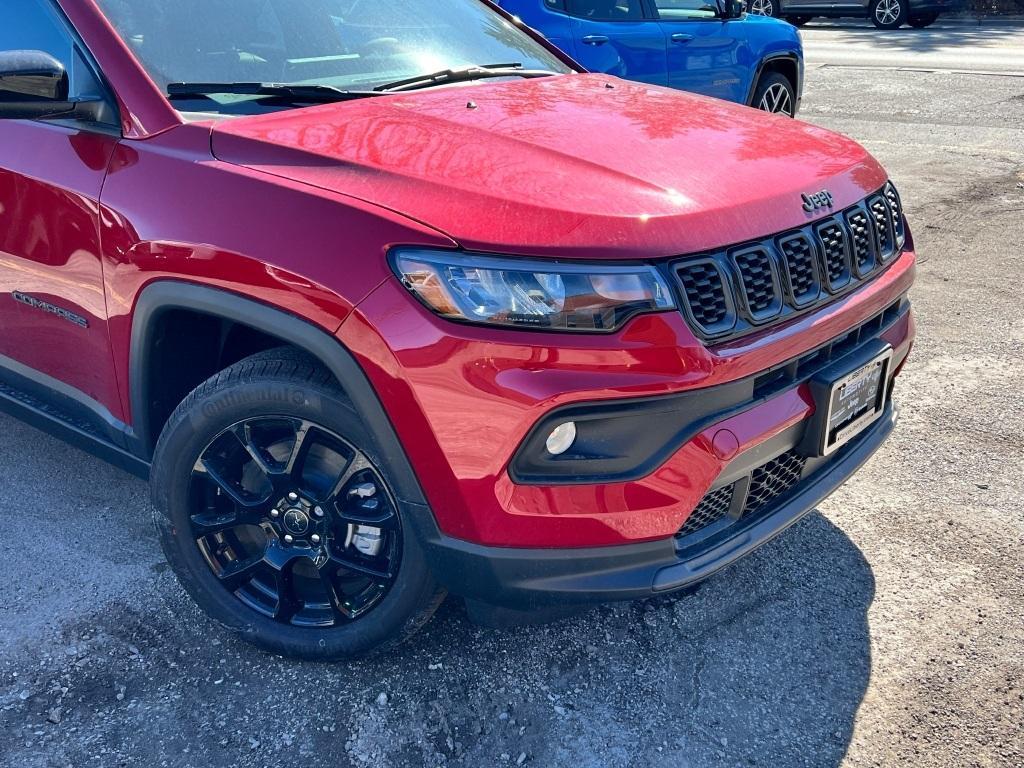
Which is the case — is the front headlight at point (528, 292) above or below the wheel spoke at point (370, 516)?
above

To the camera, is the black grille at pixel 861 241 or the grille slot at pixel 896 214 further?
the grille slot at pixel 896 214

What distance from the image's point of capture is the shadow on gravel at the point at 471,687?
222 cm

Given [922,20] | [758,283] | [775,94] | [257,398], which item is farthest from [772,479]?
[922,20]

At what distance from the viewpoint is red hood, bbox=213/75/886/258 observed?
198 cm

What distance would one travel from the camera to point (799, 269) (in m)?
2.23

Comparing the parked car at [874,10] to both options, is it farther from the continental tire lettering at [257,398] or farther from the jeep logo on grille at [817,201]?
the continental tire lettering at [257,398]

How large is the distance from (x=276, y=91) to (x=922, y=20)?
19446 millimetres

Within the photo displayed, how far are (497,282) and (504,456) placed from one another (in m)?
0.35

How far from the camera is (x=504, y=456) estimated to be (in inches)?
76.5

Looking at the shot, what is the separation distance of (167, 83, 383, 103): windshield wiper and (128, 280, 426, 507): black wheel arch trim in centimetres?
57

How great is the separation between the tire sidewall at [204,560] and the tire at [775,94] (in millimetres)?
6025

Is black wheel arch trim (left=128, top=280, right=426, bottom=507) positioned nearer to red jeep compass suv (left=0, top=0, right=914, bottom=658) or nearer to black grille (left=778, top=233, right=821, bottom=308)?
red jeep compass suv (left=0, top=0, right=914, bottom=658)

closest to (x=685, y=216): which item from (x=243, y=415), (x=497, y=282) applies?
(x=497, y=282)

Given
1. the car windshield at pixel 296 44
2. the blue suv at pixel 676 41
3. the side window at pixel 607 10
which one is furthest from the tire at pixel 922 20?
the car windshield at pixel 296 44
